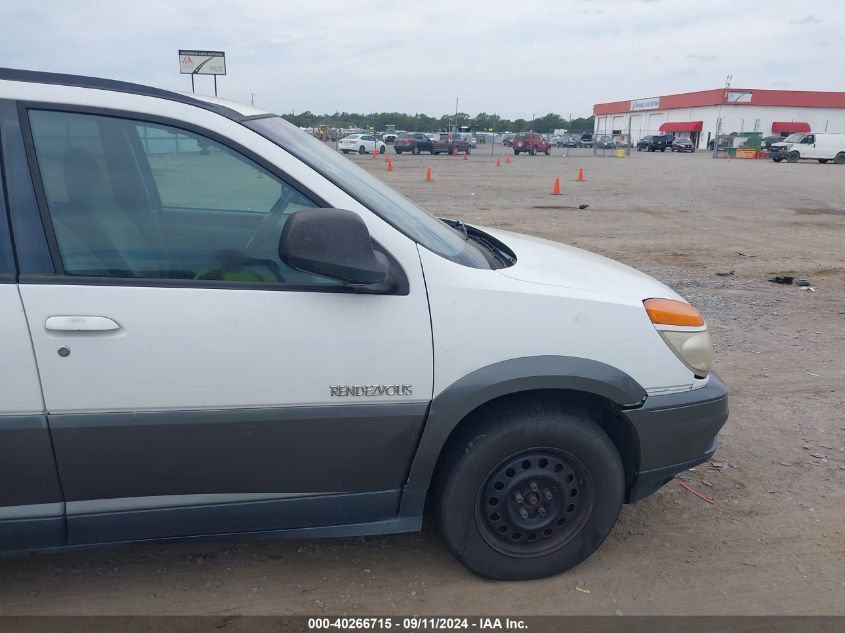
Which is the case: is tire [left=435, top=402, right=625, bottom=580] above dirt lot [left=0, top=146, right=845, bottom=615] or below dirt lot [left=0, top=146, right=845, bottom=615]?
above

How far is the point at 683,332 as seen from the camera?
287 cm

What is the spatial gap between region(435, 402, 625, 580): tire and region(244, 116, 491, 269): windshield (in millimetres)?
697

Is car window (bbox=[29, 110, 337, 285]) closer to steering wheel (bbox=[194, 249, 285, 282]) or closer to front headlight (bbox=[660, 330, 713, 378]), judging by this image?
steering wheel (bbox=[194, 249, 285, 282])

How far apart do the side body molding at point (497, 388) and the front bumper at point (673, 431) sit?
0.15 metres

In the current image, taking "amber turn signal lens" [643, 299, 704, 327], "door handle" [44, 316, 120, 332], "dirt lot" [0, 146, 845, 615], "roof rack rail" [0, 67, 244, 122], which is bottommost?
"dirt lot" [0, 146, 845, 615]

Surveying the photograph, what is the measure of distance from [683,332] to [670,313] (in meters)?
0.10

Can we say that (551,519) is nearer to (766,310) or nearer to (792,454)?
(792,454)

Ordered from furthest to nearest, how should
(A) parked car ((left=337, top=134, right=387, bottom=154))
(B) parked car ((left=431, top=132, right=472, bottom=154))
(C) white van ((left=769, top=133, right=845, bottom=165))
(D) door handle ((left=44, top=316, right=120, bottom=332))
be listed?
(B) parked car ((left=431, top=132, right=472, bottom=154)) < (A) parked car ((left=337, top=134, right=387, bottom=154)) < (C) white van ((left=769, top=133, right=845, bottom=165)) < (D) door handle ((left=44, top=316, right=120, bottom=332))

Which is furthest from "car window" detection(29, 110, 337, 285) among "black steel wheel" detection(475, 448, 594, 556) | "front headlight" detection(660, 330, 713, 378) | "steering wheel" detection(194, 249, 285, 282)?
"front headlight" detection(660, 330, 713, 378)

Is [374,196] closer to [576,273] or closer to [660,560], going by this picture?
[576,273]

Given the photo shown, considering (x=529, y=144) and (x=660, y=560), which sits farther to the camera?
(x=529, y=144)

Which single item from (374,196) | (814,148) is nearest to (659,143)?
(814,148)

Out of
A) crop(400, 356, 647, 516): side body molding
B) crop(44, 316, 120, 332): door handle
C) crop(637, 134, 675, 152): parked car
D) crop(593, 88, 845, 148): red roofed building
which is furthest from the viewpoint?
crop(593, 88, 845, 148): red roofed building

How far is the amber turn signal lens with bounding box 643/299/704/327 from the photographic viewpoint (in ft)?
9.24
